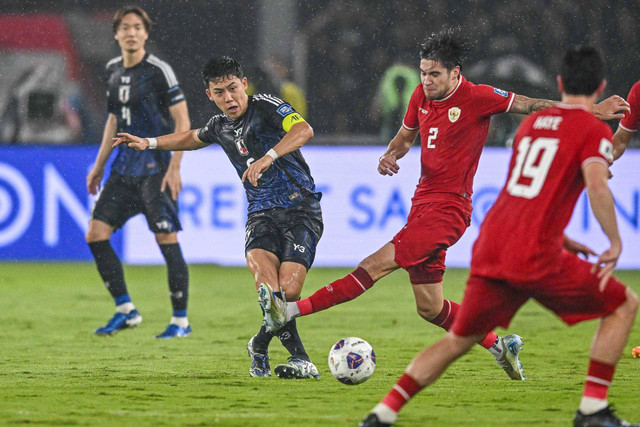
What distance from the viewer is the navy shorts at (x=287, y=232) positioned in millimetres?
6121

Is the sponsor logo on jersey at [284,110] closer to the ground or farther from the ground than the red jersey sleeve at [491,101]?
closer to the ground

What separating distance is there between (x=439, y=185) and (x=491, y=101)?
586 mm

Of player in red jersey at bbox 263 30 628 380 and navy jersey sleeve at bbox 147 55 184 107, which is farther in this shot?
navy jersey sleeve at bbox 147 55 184 107

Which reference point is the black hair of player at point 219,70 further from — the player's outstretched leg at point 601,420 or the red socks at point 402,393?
the player's outstretched leg at point 601,420

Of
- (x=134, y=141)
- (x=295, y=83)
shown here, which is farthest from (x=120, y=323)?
(x=295, y=83)

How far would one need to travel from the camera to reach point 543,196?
4258 mm

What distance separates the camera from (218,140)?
21.0 ft

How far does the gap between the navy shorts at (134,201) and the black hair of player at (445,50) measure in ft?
9.27

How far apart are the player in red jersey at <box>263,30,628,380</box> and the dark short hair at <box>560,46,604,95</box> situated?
1.62m

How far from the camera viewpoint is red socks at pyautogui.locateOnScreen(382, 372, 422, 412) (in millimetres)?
4332

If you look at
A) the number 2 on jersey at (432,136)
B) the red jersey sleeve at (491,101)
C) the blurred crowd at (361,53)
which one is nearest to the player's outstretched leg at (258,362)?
the number 2 on jersey at (432,136)

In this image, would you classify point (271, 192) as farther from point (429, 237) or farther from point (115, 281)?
point (115, 281)

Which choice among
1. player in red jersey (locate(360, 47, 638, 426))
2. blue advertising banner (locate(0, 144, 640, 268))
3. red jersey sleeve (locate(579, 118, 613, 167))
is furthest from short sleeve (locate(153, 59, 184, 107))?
red jersey sleeve (locate(579, 118, 613, 167))

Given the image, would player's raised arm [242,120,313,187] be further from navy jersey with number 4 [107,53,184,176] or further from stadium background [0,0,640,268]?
stadium background [0,0,640,268]
